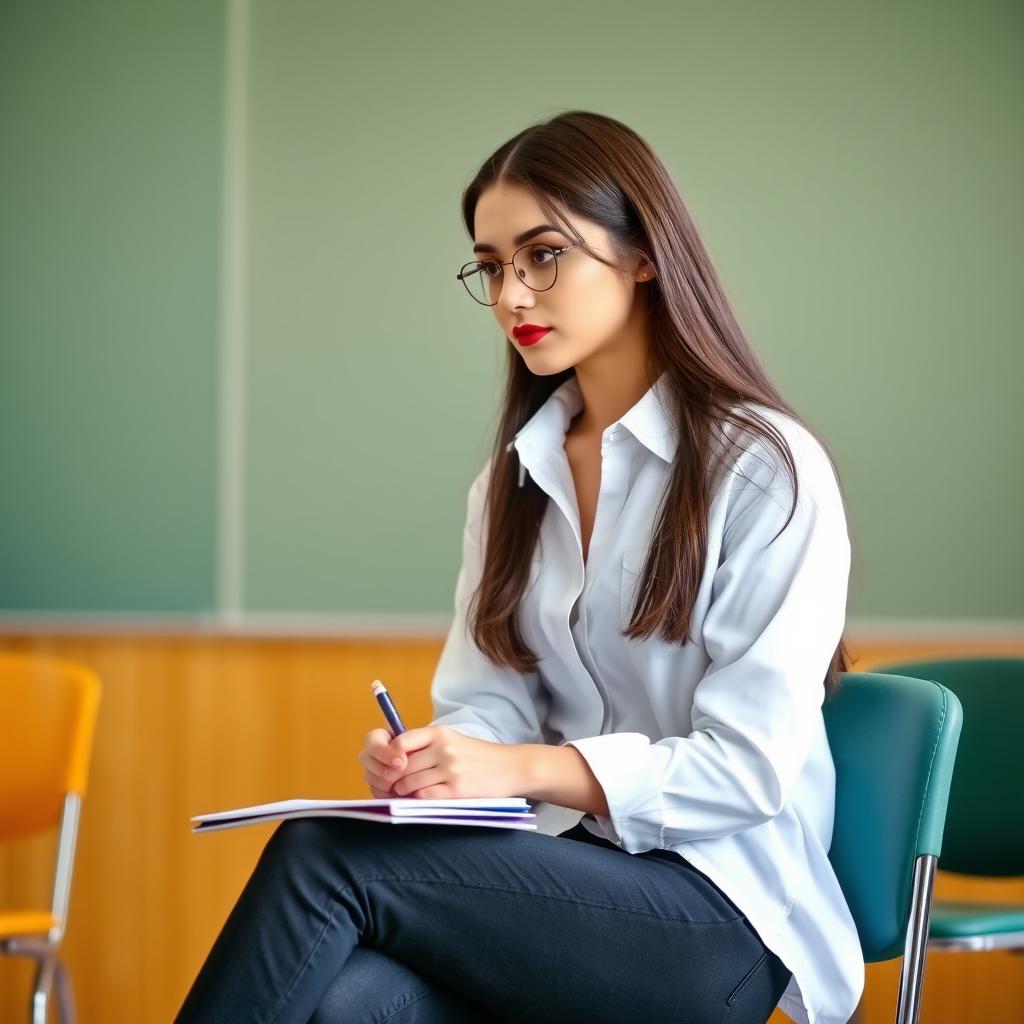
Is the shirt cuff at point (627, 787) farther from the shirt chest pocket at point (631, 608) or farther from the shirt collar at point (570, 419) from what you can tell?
the shirt collar at point (570, 419)

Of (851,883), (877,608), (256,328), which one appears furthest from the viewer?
(256,328)

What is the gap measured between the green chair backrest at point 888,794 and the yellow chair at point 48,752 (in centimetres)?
131

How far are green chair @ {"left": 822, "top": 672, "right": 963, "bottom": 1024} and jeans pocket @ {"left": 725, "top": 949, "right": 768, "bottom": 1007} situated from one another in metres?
0.17

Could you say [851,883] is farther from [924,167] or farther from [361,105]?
[361,105]

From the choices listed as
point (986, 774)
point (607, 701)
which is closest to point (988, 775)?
point (986, 774)

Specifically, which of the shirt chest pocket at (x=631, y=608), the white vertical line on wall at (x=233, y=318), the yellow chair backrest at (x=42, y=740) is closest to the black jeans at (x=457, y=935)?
the shirt chest pocket at (x=631, y=608)

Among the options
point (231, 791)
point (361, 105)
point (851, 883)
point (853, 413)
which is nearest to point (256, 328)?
point (361, 105)

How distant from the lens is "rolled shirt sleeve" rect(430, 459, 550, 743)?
1.63m

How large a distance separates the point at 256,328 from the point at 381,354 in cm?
27

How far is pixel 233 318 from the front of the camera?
2.73 meters

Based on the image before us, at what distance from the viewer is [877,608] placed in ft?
8.38

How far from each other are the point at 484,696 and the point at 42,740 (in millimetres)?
1032

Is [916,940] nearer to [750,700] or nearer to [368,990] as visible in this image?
[750,700]

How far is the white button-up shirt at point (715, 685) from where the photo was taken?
1301mm
